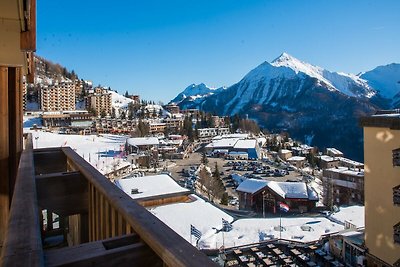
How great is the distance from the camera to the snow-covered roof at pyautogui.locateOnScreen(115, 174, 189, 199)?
1830cm

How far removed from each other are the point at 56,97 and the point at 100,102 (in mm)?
8098

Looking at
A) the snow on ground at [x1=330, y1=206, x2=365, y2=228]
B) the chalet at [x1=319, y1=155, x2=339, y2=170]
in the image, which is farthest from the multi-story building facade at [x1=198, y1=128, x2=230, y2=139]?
the snow on ground at [x1=330, y1=206, x2=365, y2=228]

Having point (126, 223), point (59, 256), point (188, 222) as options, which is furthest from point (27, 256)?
point (188, 222)

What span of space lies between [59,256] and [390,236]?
22.2 feet

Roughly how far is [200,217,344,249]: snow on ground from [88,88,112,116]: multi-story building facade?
5223 centimetres

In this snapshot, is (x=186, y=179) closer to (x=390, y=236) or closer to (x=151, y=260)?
(x=390, y=236)

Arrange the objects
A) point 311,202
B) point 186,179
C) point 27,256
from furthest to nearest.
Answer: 1. point 186,179
2. point 311,202
3. point 27,256

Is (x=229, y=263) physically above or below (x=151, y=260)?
below

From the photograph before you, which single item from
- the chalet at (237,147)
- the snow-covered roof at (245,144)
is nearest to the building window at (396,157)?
the chalet at (237,147)

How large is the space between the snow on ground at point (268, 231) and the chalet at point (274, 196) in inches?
260

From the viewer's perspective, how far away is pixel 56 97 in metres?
58.6

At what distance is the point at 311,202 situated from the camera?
20891mm

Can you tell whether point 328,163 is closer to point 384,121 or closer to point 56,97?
point 384,121

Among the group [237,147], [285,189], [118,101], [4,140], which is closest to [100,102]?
[118,101]
